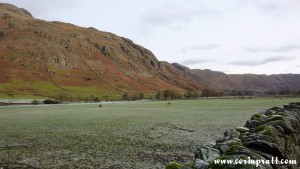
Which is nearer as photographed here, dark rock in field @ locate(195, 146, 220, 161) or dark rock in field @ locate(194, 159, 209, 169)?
dark rock in field @ locate(194, 159, 209, 169)

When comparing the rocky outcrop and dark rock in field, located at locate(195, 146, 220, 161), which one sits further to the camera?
dark rock in field, located at locate(195, 146, 220, 161)

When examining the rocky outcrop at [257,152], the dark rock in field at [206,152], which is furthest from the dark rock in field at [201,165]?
the dark rock in field at [206,152]

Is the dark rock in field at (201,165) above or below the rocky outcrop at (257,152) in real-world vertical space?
below

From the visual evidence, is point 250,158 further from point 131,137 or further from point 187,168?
point 131,137

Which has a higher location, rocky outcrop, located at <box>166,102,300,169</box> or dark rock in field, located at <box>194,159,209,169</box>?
rocky outcrop, located at <box>166,102,300,169</box>

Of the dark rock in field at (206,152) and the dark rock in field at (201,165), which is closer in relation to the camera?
the dark rock in field at (201,165)

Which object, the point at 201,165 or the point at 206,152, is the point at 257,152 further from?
the point at 206,152

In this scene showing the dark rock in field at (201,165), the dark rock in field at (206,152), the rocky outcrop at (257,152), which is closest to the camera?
the rocky outcrop at (257,152)

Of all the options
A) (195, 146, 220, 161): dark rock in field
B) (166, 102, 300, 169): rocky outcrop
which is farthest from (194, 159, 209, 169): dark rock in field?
(195, 146, 220, 161): dark rock in field

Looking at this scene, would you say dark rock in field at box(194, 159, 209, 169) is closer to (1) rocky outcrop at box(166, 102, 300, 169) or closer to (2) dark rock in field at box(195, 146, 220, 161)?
(1) rocky outcrop at box(166, 102, 300, 169)

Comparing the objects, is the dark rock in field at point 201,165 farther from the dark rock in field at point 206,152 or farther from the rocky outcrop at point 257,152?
the dark rock in field at point 206,152

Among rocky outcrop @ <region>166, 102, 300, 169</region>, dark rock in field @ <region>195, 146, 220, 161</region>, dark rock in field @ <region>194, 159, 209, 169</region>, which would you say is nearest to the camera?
rocky outcrop @ <region>166, 102, 300, 169</region>

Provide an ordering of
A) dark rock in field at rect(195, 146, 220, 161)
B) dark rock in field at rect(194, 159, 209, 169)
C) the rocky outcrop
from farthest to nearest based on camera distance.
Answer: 1. dark rock in field at rect(195, 146, 220, 161)
2. dark rock in field at rect(194, 159, 209, 169)
3. the rocky outcrop

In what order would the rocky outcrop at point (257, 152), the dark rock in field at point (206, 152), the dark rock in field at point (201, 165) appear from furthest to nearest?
the dark rock in field at point (206, 152)
the dark rock in field at point (201, 165)
the rocky outcrop at point (257, 152)
